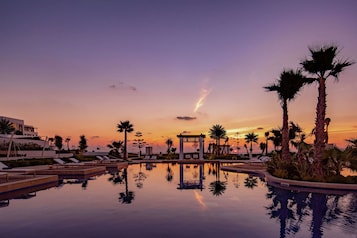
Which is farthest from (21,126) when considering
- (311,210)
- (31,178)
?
(311,210)

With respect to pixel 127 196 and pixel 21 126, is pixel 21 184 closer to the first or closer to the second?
pixel 127 196

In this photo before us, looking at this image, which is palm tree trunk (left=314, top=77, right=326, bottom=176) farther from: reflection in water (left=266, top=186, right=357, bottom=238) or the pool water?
reflection in water (left=266, top=186, right=357, bottom=238)

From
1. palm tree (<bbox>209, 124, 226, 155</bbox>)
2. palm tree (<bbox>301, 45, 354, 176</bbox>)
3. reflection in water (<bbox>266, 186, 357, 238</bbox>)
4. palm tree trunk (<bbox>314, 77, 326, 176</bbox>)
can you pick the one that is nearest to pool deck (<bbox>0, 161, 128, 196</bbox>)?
reflection in water (<bbox>266, 186, 357, 238</bbox>)

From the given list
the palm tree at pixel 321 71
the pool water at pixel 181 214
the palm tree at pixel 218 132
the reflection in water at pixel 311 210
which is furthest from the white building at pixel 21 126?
the reflection in water at pixel 311 210

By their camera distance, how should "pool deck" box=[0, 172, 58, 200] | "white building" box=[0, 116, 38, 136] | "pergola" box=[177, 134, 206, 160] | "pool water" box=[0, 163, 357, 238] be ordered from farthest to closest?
"white building" box=[0, 116, 38, 136], "pergola" box=[177, 134, 206, 160], "pool deck" box=[0, 172, 58, 200], "pool water" box=[0, 163, 357, 238]

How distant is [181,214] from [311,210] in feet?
15.8

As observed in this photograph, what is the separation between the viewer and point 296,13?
652 inches

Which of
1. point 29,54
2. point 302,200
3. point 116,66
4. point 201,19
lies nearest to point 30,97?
point 29,54

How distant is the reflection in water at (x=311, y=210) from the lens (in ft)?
25.8

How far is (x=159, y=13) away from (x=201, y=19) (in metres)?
2.83

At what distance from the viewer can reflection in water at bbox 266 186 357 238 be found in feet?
25.8

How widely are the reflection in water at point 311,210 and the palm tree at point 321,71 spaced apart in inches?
128

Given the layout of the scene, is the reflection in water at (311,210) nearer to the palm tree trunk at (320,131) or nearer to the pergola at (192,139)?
the palm tree trunk at (320,131)

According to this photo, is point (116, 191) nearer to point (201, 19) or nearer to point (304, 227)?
point (304, 227)
